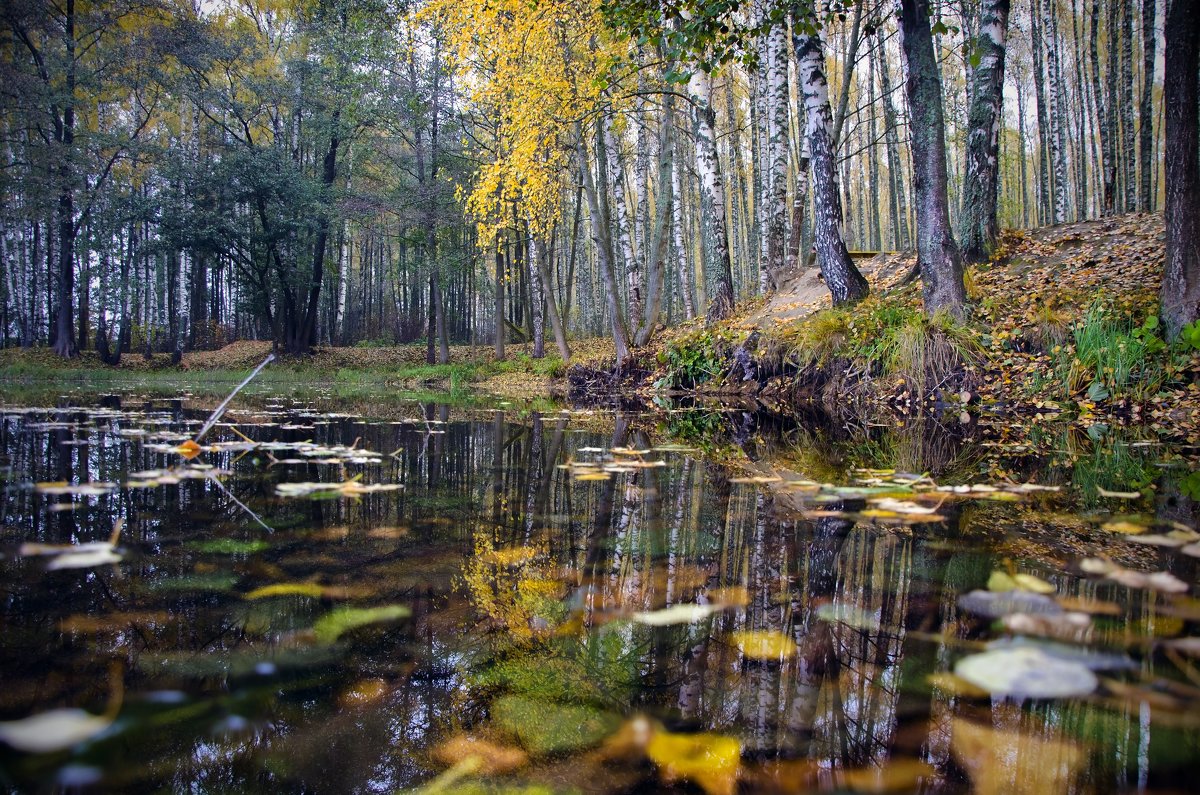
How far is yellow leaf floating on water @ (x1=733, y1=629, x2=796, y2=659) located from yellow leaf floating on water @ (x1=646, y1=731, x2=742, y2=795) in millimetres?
303

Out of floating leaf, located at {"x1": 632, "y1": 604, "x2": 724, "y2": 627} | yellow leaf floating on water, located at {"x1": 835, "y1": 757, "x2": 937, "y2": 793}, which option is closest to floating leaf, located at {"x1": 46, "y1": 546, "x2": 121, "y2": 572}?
floating leaf, located at {"x1": 632, "y1": 604, "x2": 724, "y2": 627}

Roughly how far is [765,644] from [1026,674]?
1.53ft

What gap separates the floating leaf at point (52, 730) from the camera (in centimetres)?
88

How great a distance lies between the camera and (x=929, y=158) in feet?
21.8

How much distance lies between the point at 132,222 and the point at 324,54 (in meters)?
7.78

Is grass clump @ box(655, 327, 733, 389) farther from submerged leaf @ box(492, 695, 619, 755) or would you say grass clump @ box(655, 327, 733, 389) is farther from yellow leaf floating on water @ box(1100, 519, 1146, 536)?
submerged leaf @ box(492, 695, 619, 755)

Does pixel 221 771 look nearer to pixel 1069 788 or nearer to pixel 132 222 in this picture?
pixel 1069 788

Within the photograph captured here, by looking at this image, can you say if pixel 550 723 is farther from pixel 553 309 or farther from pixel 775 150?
pixel 553 309

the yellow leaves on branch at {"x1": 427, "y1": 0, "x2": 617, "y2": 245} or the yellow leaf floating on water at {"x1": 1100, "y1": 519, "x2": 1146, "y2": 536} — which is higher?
the yellow leaves on branch at {"x1": 427, "y1": 0, "x2": 617, "y2": 245}

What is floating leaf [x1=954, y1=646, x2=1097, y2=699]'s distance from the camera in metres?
1.06

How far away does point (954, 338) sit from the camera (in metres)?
6.54

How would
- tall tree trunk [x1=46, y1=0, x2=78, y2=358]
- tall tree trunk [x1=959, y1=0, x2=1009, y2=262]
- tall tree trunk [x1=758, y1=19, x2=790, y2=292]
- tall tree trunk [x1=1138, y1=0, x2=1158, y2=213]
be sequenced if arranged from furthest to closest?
tall tree trunk [x1=46, y1=0, x2=78, y2=358] → tall tree trunk [x1=1138, y1=0, x2=1158, y2=213] → tall tree trunk [x1=758, y1=19, x2=790, y2=292] → tall tree trunk [x1=959, y1=0, x2=1009, y2=262]

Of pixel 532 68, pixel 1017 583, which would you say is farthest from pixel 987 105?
pixel 1017 583

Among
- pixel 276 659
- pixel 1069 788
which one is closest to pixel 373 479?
pixel 276 659
